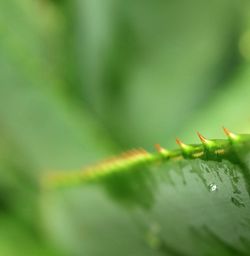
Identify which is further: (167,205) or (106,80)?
(106,80)

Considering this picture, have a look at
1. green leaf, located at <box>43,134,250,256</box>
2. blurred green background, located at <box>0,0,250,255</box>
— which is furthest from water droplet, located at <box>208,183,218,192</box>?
blurred green background, located at <box>0,0,250,255</box>

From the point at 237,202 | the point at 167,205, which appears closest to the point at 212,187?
the point at 237,202

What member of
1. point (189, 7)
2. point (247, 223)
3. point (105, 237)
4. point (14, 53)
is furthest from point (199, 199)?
point (189, 7)

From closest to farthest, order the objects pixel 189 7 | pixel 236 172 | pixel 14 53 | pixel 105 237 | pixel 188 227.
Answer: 1. pixel 236 172
2. pixel 188 227
3. pixel 105 237
4. pixel 14 53
5. pixel 189 7

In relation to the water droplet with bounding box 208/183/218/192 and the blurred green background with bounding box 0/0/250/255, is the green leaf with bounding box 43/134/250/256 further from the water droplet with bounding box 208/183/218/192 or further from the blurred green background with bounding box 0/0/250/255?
the blurred green background with bounding box 0/0/250/255

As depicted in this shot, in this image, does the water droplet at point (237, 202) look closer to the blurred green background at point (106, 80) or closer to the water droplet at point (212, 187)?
the water droplet at point (212, 187)

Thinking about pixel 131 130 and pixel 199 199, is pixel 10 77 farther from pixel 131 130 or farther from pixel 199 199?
pixel 199 199

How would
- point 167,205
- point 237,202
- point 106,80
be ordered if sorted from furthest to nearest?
point 106,80
point 167,205
point 237,202

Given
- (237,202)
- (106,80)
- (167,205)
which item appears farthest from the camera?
(106,80)

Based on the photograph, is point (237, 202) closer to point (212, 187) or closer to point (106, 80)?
point (212, 187)
